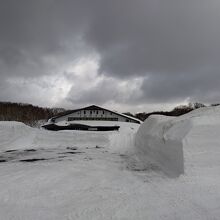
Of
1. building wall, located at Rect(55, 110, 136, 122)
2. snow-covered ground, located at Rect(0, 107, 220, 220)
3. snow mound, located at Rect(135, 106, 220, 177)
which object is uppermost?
building wall, located at Rect(55, 110, 136, 122)

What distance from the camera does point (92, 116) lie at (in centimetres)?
3859

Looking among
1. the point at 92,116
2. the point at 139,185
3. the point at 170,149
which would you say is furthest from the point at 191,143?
the point at 92,116

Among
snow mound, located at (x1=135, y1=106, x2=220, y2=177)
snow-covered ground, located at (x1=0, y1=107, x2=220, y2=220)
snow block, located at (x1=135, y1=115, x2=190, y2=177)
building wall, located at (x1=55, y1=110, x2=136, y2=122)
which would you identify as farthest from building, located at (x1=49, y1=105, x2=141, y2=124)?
snow mound, located at (x1=135, y1=106, x2=220, y2=177)

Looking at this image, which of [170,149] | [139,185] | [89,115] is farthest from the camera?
[89,115]

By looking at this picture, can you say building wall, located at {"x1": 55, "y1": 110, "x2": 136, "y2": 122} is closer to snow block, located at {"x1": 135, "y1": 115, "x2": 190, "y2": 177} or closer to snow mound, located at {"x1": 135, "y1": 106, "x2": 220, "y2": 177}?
snow block, located at {"x1": 135, "y1": 115, "x2": 190, "y2": 177}

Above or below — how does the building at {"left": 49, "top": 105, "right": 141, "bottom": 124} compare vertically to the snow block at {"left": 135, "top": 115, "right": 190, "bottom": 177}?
above

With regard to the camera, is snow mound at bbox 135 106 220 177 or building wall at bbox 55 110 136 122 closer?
snow mound at bbox 135 106 220 177

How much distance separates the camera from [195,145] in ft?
20.2

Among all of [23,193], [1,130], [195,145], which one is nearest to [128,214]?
[23,193]

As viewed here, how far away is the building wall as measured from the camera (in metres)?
38.4

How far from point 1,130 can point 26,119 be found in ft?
125

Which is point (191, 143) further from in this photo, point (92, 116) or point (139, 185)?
point (92, 116)

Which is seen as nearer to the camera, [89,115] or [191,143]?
[191,143]

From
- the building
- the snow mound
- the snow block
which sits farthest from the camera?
the building
